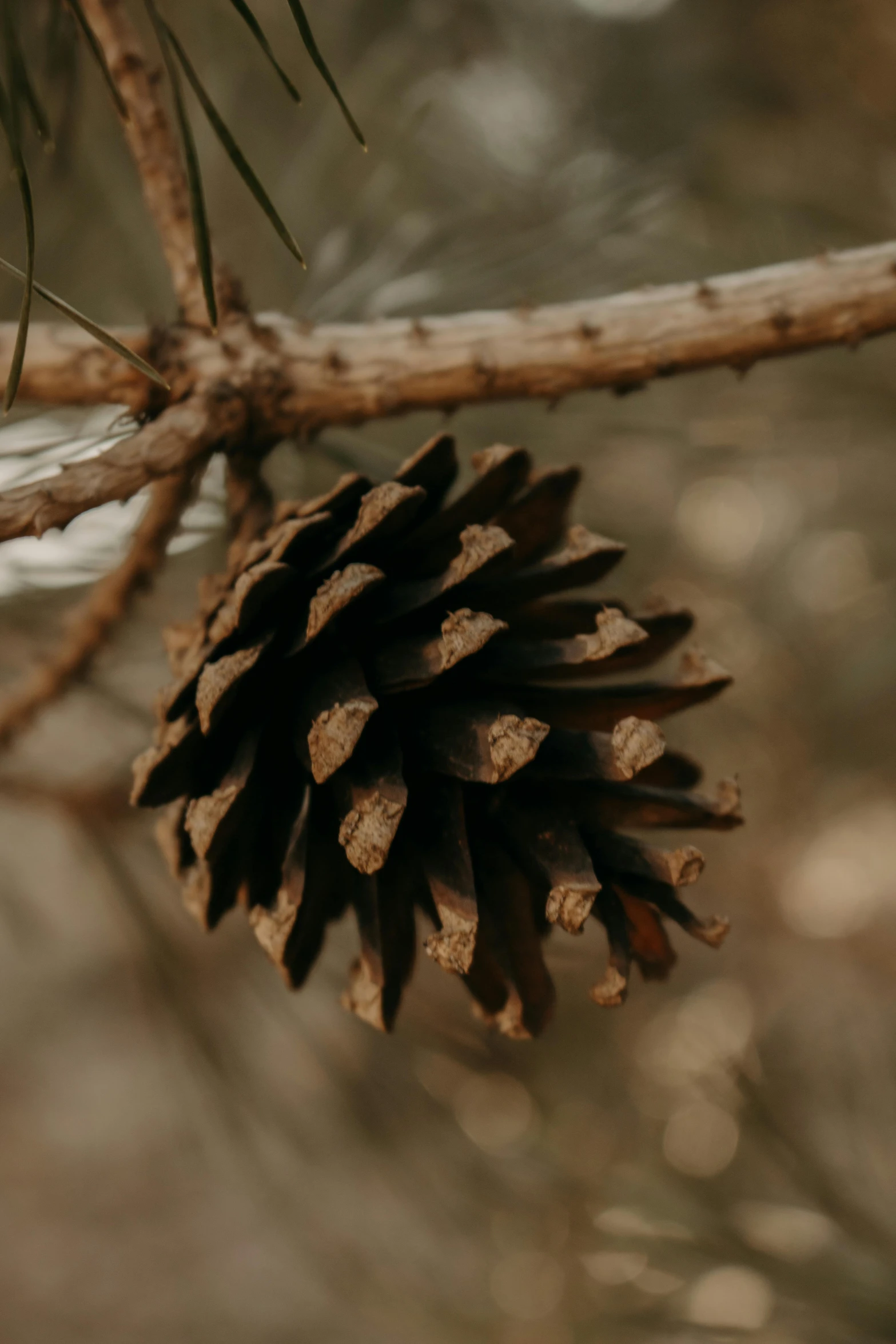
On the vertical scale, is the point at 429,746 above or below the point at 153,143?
below

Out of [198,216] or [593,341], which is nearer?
[198,216]

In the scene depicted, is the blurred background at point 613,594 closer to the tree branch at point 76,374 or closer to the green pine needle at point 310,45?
the tree branch at point 76,374

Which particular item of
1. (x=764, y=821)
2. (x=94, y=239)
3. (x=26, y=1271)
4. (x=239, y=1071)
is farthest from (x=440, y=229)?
(x=26, y=1271)

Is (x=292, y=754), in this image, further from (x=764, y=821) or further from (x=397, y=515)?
(x=764, y=821)

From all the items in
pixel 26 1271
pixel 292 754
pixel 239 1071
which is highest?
pixel 292 754

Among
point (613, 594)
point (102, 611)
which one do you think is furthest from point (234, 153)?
point (613, 594)

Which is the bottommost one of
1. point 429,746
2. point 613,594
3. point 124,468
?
point 613,594

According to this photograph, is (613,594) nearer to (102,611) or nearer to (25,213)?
(102,611)

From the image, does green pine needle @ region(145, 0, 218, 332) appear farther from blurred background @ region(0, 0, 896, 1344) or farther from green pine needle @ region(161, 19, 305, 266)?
blurred background @ region(0, 0, 896, 1344)

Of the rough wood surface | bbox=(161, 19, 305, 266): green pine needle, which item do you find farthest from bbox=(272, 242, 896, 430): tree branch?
bbox=(161, 19, 305, 266): green pine needle
